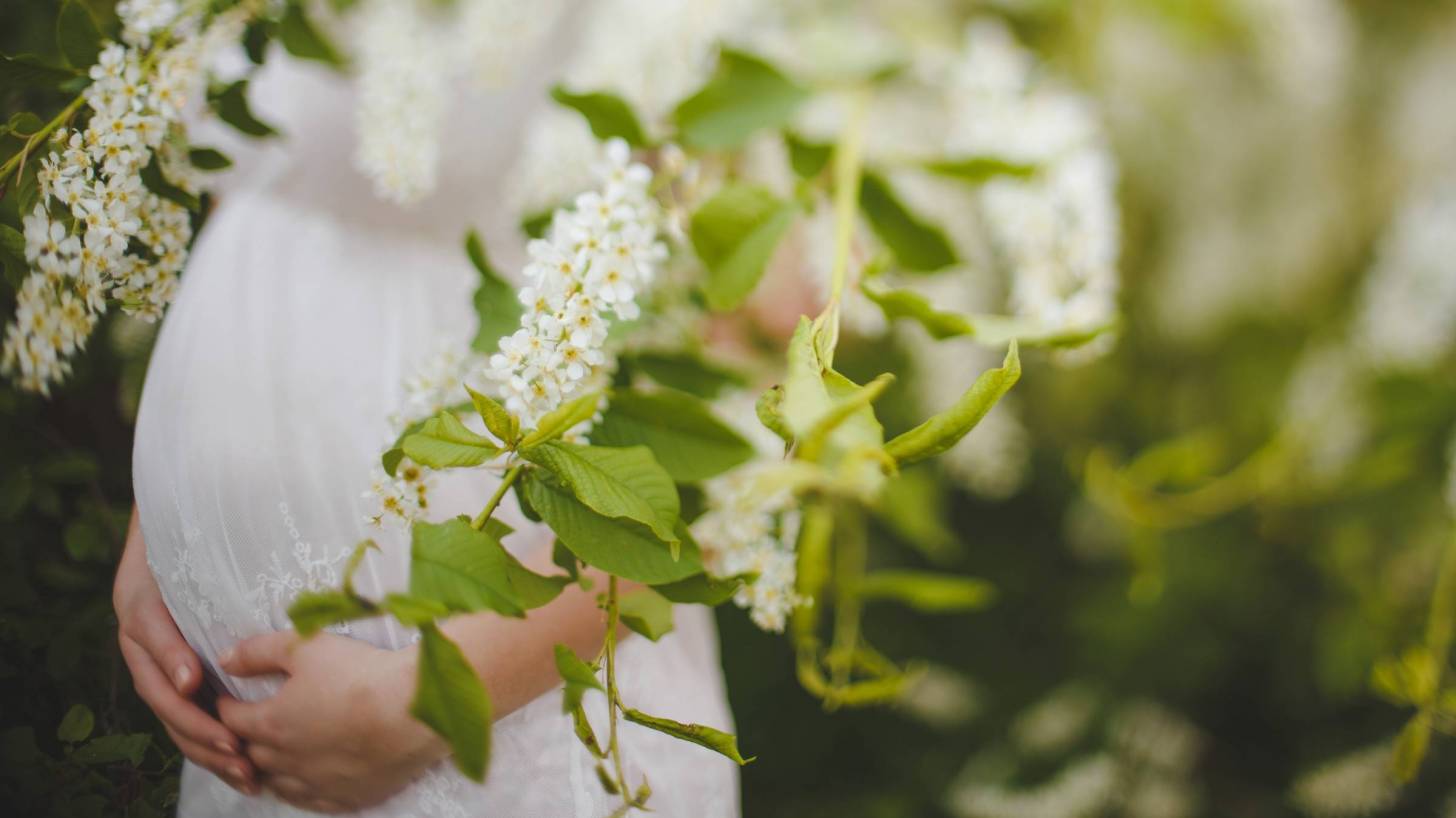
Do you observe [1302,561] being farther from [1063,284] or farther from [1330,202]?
[1063,284]

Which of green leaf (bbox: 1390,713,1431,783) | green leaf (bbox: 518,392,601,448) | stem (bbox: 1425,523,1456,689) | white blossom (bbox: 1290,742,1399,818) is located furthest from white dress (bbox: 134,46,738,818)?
white blossom (bbox: 1290,742,1399,818)

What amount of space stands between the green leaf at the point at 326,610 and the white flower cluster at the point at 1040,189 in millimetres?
387

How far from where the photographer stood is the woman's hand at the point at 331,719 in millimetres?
340

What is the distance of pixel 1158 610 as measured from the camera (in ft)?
2.78

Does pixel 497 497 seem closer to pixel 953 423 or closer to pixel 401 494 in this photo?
pixel 401 494

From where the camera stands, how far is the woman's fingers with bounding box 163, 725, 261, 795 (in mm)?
360

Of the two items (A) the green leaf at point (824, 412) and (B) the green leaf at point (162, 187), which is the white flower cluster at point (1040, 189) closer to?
(A) the green leaf at point (824, 412)

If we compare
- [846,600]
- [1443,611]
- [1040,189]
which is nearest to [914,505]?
[846,600]

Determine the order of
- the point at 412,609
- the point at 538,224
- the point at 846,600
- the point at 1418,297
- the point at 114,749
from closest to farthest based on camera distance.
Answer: the point at 412,609 < the point at 114,749 < the point at 538,224 < the point at 846,600 < the point at 1418,297

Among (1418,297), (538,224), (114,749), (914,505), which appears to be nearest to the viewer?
(114,749)

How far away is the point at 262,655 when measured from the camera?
1.15ft

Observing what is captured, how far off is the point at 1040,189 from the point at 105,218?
1.76 feet

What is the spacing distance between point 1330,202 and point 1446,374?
22 centimetres

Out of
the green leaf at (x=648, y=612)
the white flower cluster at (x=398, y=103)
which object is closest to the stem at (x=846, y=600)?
the green leaf at (x=648, y=612)
